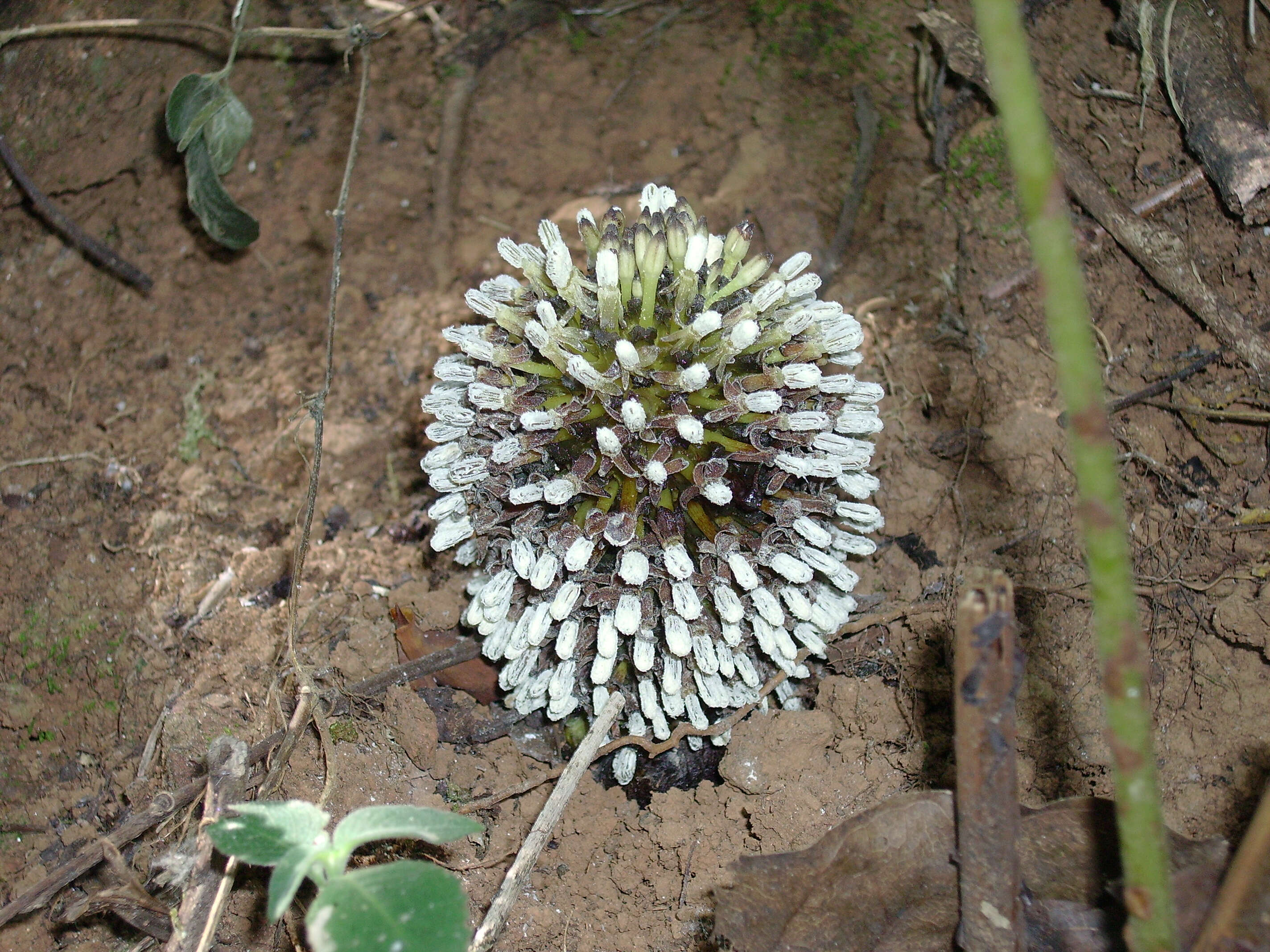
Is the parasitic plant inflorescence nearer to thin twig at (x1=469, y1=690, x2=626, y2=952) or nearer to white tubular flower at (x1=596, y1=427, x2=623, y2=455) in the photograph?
white tubular flower at (x1=596, y1=427, x2=623, y2=455)

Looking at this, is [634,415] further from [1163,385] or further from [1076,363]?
A: [1163,385]

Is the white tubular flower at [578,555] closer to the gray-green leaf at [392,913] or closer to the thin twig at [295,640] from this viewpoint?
the thin twig at [295,640]

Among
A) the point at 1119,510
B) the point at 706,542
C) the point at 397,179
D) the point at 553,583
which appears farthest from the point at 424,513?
the point at 1119,510

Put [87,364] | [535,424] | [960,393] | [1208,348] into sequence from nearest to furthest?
[535,424] → [1208,348] → [960,393] → [87,364]

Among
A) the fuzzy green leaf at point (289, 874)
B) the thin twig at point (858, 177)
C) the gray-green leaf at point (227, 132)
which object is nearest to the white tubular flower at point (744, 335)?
the fuzzy green leaf at point (289, 874)

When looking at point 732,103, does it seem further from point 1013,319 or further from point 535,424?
point 535,424

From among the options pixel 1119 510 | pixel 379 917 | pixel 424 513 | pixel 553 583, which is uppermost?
pixel 1119 510

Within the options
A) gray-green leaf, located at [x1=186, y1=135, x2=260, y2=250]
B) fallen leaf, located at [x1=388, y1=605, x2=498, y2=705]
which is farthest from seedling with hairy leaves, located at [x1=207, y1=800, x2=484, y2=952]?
gray-green leaf, located at [x1=186, y1=135, x2=260, y2=250]

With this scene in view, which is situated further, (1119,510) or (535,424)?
(535,424)

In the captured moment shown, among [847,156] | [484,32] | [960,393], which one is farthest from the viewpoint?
[484,32]
